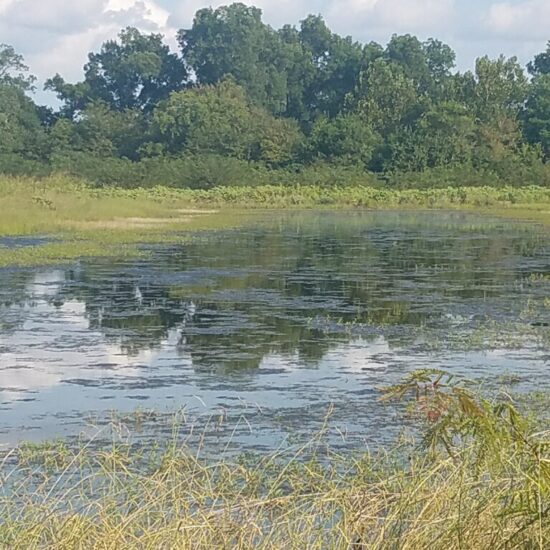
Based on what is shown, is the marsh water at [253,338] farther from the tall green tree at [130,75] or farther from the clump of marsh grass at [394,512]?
the tall green tree at [130,75]

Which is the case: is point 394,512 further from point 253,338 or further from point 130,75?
point 130,75

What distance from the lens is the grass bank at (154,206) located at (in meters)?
27.0

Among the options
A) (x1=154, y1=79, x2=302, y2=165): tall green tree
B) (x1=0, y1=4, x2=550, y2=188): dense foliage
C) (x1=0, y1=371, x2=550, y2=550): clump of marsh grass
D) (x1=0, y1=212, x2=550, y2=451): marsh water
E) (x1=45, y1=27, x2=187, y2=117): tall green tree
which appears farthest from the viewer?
(x1=45, y1=27, x2=187, y2=117): tall green tree

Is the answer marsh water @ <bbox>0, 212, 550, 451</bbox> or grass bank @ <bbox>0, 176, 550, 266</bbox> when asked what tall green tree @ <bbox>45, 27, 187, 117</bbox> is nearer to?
grass bank @ <bbox>0, 176, 550, 266</bbox>

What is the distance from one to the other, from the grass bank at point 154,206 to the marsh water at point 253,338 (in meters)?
3.11

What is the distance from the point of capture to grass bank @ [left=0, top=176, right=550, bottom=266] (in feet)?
88.5

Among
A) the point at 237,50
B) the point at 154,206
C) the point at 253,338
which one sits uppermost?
the point at 237,50

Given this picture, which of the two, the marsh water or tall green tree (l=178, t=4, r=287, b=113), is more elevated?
tall green tree (l=178, t=4, r=287, b=113)

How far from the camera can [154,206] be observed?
43531 mm

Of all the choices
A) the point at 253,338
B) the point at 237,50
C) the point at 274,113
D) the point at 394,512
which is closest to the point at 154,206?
the point at 253,338

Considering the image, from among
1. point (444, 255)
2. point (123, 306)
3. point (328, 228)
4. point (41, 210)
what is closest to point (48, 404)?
point (123, 306)

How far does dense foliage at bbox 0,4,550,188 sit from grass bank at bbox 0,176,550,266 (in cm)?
332

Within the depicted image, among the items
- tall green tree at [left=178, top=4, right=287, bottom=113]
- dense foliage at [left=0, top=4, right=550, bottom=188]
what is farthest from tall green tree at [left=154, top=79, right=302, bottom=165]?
tall green tree at [left=178, top=4, right=287, bottom=113]

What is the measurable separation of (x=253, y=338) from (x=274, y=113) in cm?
7333
